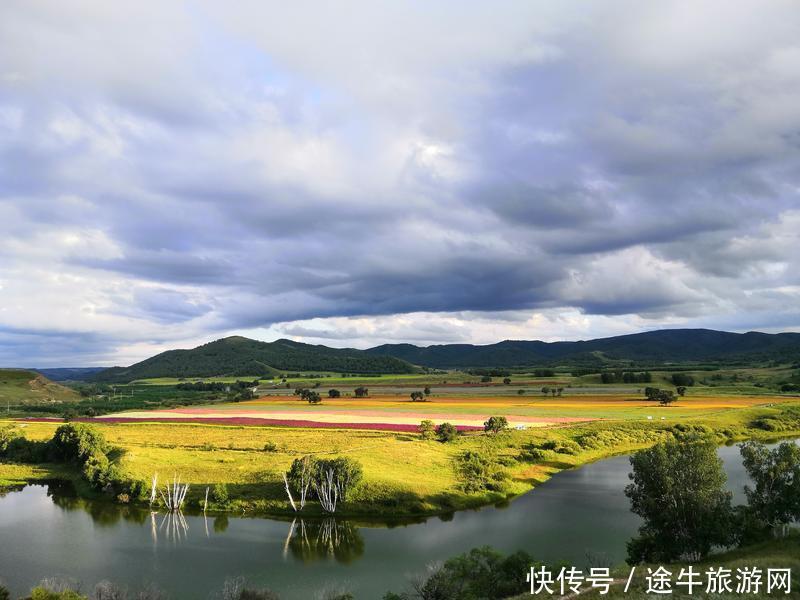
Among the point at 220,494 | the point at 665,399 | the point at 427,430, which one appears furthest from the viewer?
the point at 665,399

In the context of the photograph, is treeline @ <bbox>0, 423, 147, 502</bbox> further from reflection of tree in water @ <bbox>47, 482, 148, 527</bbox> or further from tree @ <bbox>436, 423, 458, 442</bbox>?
tree @ <bbox>436, 423, 458, 442</bbox>

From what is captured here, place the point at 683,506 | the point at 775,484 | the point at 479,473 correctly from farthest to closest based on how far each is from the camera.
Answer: the point at 479,473
the point at 775,484
the point at 683,506

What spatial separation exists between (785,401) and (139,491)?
132 m

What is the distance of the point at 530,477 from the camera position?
63188 millimetres

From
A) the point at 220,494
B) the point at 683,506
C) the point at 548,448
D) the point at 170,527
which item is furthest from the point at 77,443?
the point at 683,506

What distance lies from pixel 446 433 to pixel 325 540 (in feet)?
131

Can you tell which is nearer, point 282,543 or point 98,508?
point 282,543

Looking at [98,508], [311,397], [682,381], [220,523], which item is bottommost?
[98,508]

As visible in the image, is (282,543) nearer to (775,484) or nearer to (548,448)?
(775,484)

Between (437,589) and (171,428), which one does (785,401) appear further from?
(171,428)

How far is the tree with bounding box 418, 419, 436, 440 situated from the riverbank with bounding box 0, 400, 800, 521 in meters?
1.65

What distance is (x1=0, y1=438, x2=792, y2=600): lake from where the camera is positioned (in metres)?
35.6

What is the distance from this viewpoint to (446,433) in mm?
81000

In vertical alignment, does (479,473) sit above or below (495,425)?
below
